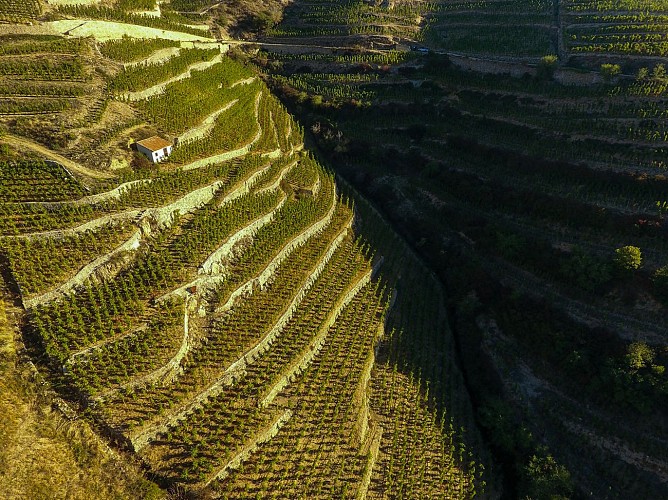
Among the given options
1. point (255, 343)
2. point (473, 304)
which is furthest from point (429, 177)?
point (255, 343)

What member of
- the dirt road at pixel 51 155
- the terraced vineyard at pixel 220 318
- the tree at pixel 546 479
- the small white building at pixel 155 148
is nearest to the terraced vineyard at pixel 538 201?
the tree at pixel 546 479

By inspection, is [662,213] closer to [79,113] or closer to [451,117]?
[451,117]

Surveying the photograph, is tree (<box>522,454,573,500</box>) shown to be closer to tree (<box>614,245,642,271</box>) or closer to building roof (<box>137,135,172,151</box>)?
tree (<box>614,245,642,271</box>)

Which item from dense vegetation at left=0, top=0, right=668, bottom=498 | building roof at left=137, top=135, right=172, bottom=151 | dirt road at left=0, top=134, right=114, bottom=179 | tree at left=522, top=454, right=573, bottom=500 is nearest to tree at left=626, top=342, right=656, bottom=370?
dense vegetation at left=0, top=0, right=668, bottom=498

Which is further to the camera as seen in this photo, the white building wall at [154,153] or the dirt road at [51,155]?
the white building wall at [154,153]

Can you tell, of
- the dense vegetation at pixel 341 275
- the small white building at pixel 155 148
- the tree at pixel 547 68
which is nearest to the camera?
the dense vegetation at pixel 341 275

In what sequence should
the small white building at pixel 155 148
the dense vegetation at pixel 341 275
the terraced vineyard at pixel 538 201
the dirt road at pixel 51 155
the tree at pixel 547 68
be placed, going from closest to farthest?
the dense vegetation at pixel 341 275
the dirt road at pixel 51 155
the terraced vineyard at pixel 538 201
the small white building at pixel 155 148
the tree at pixel 547 68

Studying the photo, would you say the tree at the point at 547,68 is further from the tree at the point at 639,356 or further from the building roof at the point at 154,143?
the building roof at the point at 154,143

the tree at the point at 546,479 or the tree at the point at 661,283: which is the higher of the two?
the tree at the point at 661,283
